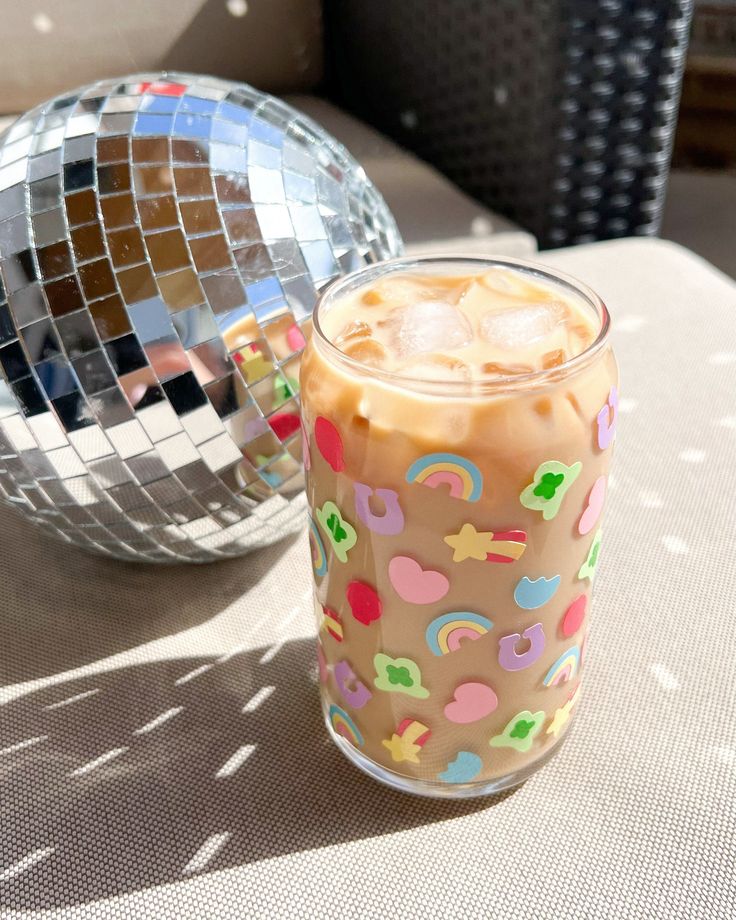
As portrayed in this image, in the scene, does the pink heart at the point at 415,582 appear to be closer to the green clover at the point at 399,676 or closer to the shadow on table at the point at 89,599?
the green clover at the point at 399,676

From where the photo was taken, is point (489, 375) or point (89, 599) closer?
point (489, 375)

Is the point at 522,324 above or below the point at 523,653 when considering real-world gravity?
above

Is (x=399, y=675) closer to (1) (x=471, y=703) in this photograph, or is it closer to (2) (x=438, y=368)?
(1) (x=471, y=703)

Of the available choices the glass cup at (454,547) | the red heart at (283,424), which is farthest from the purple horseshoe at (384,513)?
the red heart at (283,424)

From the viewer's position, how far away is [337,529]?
1.26ft

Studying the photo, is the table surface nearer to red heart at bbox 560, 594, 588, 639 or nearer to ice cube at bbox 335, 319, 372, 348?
red heart at bbox 560, 594, 588, 639

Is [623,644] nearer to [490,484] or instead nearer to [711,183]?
[490,484]

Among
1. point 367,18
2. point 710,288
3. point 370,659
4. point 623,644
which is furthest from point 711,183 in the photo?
point 370,659

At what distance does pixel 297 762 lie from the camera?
0.45 meters

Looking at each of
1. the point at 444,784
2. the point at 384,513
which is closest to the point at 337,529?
the point at 384,513

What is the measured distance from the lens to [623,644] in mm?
503

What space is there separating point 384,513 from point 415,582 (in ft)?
0.11

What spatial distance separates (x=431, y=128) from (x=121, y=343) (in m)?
0.90

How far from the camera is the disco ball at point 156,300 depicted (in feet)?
1.42
